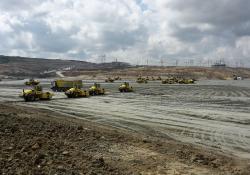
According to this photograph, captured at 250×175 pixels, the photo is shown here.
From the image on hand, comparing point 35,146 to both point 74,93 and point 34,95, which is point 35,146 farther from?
point 74,93

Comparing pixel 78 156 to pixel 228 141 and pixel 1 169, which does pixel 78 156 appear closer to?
pixel 1 169

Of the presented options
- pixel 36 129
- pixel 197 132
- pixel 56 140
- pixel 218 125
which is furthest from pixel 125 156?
pixel 218 125

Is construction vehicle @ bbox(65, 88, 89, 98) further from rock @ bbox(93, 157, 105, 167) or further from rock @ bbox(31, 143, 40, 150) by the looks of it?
rock @ bbox(93, 157, 105, 167)

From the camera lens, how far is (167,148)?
15.7m

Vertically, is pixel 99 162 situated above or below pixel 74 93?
above

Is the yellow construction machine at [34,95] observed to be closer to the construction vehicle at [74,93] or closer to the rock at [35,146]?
the construction vehicle at [74,93]

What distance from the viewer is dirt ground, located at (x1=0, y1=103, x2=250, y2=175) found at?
11.1m

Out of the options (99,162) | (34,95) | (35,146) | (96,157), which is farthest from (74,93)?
(99,162)

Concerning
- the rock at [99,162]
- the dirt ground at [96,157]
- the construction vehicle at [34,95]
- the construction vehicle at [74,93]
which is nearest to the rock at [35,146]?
the dirt ground at [96,157]

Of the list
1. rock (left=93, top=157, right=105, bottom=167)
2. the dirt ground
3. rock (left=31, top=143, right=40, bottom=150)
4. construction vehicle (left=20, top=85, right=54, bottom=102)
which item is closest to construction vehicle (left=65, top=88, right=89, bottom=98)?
construction vehicle (left=20, top=85, right=54, bottom=102)

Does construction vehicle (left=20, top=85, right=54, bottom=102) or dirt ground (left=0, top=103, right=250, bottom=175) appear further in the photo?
construction vehicle (left=20, top=85, right=54, bottom=102)

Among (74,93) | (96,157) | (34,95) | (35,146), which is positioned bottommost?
(74,93)

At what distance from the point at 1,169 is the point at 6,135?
5.18 m

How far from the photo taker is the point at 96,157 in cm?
1289
